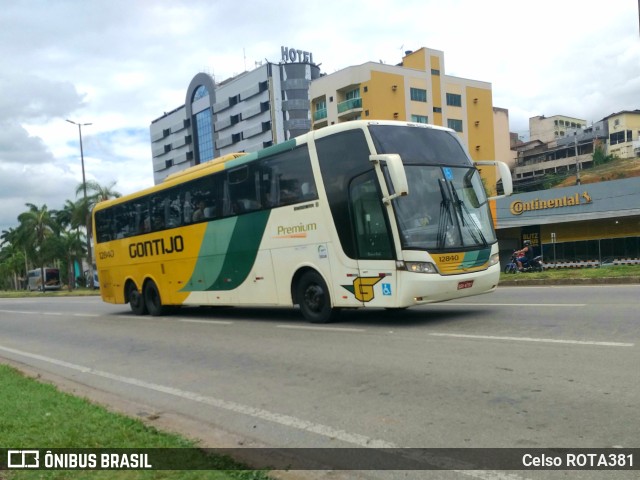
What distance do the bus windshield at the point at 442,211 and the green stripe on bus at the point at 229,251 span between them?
11.4 ft

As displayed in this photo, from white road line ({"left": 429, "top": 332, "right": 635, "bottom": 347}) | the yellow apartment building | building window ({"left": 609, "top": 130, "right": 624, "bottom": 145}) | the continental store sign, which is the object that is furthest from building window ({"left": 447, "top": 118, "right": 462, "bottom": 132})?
white road line ({"left": 429, "top": 332, "right": 635, "bottom": 347})

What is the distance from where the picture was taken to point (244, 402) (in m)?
6.10

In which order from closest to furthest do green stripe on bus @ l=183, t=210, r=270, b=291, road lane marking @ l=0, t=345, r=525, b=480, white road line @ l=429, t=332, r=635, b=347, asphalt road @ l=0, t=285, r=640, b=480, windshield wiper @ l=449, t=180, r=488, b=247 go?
road lane marking @ l=0, t=345, r=525, b=480, asphalt road @ l=0, t=285, r=640, b=480, white road line @ l=429, t=332, r=635, b=347, windshield wiper @ l=449, t=180, r=488, b=247, green stripe on bus @ l=183, t=210, r=270, b=291

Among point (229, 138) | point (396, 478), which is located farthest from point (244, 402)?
point (229, 138)

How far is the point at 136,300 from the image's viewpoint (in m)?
17.1

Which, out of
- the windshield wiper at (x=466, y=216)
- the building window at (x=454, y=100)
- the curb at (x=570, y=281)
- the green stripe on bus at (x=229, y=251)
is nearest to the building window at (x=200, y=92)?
the building window at (x=454, y=100)

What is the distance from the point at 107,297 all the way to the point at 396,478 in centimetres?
1648

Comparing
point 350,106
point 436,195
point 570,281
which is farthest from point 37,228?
point 436,195

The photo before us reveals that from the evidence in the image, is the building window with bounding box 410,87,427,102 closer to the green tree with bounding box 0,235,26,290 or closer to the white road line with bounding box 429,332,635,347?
the white road line with bounding box 429,332,635,347

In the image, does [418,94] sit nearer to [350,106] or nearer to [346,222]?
[350,106]

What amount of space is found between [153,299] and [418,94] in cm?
5375

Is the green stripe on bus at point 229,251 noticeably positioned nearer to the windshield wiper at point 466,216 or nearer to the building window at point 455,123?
the windshield wiper at point 466,216

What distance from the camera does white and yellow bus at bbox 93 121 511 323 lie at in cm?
936

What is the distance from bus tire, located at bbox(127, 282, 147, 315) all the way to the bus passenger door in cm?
913
